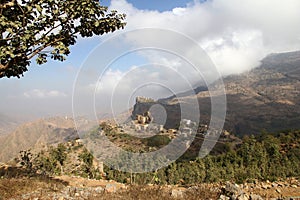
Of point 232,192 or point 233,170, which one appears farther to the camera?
point 233,170

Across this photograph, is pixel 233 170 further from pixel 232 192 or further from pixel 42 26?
pixel 42 26

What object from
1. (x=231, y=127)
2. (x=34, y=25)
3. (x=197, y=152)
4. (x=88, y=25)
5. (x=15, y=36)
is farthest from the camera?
(x=231, y=127)

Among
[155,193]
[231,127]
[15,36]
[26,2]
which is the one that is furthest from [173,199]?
[231,127]

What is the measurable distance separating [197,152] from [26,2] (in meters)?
81.3

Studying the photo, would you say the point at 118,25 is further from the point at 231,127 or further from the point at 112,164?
the point at 231,127

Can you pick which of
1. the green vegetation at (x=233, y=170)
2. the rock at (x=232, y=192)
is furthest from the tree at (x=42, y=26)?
the green vegetation at (x=233, y=170)

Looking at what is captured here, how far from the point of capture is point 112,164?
165 ft

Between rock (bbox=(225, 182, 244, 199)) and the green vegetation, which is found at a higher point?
rock (bbox=(225, 182, 244, 199))

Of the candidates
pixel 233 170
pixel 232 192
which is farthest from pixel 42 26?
pixel 233 170

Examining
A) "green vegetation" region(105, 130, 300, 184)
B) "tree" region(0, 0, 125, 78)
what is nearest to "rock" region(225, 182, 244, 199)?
"tree" region(0, 0, 125, 78)

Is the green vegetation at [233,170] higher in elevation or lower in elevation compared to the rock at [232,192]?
lower

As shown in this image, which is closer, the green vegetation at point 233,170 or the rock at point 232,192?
the rock at point 232,192

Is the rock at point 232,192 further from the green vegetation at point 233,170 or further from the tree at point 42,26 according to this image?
the green vegetation at point 233,170

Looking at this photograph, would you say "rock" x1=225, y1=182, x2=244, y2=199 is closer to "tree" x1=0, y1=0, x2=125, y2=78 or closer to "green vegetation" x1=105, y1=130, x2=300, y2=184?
"tree" x1=0, y1=0, x2=125, y2=78
